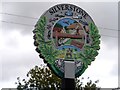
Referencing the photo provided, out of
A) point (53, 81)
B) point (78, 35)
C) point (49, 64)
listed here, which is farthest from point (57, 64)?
point (53, 81)

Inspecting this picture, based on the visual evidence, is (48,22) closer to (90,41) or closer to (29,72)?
(90,41)

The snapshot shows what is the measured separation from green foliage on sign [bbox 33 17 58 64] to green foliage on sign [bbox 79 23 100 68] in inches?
83.9

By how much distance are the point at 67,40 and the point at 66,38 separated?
152 millimetres

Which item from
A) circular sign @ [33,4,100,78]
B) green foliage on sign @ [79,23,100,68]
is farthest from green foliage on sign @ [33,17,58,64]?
green foliage on sign @ [79,23,100,68]

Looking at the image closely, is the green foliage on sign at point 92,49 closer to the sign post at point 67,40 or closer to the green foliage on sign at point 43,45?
the sign post at point 67,40

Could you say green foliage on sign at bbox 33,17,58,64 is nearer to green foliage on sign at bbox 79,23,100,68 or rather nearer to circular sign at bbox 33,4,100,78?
circular sign at bbox 33,4,100,78

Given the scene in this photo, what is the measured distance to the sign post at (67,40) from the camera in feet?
79.0

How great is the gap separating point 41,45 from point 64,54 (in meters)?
1.61

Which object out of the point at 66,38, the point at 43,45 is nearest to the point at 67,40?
the point at 66,38

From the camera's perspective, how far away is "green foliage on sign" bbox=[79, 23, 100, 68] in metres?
25.4

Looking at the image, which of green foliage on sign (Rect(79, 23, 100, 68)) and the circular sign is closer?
the circular sign

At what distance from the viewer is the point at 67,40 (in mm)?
25016

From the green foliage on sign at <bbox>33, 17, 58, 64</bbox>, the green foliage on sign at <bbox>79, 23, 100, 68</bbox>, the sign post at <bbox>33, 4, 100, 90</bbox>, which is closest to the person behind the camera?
the green foliage on sign at <bbox>33, 17, 58, 64</bbox>

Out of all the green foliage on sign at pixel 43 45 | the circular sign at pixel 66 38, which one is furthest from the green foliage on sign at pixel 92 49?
the green foliage on sign at pixel 43 45
